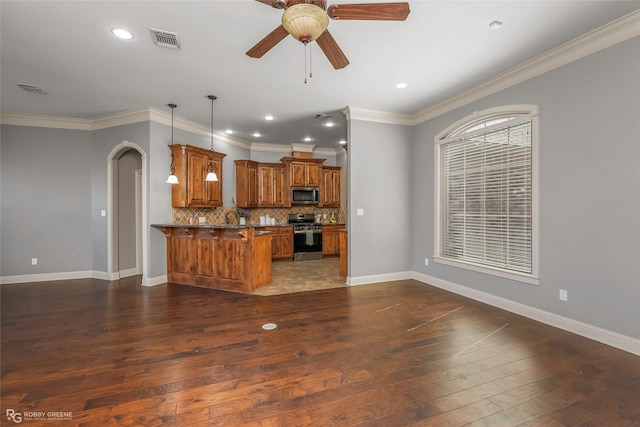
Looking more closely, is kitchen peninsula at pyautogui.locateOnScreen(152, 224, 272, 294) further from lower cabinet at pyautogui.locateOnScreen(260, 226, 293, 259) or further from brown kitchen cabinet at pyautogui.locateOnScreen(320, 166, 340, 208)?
brown kitchen cabinet at pyautogui.locateOnScreen(320, 166, 340, 208)

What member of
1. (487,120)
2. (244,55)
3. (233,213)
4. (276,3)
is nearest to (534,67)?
(487,120)

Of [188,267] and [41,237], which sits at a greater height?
[41,237]

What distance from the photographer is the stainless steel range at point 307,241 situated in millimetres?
7242

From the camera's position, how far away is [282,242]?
718cm

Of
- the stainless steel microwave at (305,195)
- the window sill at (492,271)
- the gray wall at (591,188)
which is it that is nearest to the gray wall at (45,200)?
the stainless steel microwave at (305,195)

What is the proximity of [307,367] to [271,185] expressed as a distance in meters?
5.48

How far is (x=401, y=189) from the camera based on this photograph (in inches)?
203

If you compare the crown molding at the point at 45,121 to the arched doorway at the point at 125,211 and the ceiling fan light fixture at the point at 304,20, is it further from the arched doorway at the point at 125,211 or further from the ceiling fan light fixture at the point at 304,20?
the ceiling fan light fixture at the point at 304,20

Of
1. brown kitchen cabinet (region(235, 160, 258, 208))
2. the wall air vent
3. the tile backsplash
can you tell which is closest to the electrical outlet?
the tile backsplash

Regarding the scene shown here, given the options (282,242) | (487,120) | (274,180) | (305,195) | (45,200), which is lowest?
(282,242)

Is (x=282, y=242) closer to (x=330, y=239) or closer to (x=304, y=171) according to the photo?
(x=330, y=239)

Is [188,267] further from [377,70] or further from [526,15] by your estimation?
[526,15]

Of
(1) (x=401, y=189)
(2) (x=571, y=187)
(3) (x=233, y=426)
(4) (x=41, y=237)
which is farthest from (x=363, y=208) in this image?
(4) (x=41, y=237)

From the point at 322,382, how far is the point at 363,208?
3.14 metres
